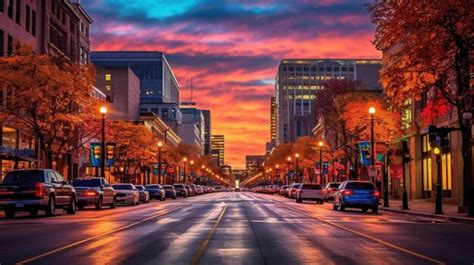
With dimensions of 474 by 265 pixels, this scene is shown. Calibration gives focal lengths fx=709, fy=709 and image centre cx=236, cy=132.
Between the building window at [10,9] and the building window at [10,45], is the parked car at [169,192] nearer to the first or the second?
the building window at [10,45]

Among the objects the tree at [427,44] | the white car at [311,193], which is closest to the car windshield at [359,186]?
the tree at [427,44]

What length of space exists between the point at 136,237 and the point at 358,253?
6783 mm

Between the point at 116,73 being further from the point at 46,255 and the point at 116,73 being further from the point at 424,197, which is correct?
the point at 46,255

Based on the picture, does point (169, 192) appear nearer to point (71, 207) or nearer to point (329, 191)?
point (329, 191)

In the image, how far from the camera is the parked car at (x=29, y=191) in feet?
103

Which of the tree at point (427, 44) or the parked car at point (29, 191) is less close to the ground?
the tree at point (427, 44)

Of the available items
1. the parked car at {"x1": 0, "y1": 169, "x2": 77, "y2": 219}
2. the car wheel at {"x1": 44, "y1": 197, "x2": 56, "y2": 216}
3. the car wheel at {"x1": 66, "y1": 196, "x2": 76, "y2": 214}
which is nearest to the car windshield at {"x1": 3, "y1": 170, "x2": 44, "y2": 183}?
the parked car at {"x1": 0, "y1": 169, "x2": 77, "y2": 219}

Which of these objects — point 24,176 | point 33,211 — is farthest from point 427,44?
point 33,211

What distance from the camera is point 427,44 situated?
103 ft

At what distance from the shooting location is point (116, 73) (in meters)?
146

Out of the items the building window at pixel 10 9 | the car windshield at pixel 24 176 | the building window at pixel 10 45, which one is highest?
the building window at pixel 10 9

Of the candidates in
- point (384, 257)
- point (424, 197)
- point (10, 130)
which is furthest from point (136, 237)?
point (424, 197)

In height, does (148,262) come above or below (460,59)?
below

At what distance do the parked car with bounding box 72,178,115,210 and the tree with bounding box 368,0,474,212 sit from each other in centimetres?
1819
